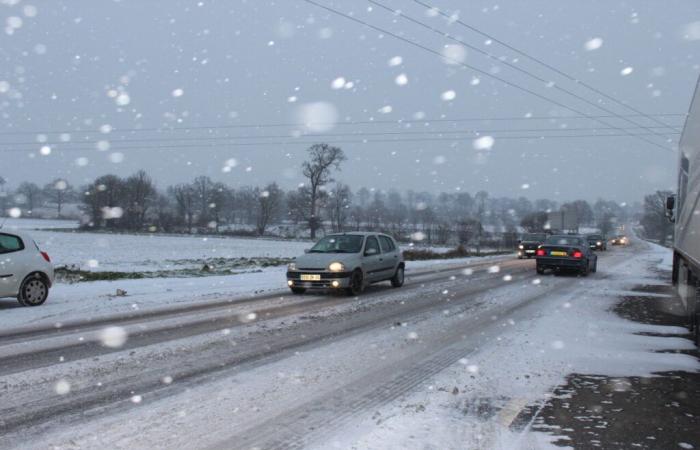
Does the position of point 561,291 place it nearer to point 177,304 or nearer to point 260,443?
point 177,304

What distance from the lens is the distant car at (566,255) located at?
20672mm

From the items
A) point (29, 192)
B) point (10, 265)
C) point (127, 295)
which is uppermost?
point (29, 192)

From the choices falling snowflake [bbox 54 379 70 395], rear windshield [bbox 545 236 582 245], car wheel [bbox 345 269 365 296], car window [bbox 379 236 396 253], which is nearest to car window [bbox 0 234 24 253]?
falling snowflake [bbox 54 379 70 395]

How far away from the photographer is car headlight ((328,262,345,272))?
44.7 ft

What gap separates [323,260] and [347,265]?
0.63m

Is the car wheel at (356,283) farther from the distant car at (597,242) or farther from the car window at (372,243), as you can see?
the distant car at (597,242)

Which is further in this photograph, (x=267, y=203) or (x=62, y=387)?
(x=267, y=203)

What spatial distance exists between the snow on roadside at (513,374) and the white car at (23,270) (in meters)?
8.83

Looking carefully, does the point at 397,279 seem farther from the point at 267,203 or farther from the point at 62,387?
the point at 267,203

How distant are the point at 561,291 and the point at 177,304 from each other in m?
10.1

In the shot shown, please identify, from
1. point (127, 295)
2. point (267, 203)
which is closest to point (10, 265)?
point (127, 295)

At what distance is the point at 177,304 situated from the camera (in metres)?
12.2

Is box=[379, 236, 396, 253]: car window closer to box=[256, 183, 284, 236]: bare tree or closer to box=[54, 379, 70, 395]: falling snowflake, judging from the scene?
box=[54, 379, 70, 395]: falling snowflake

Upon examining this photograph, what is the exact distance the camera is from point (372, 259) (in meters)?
15.0
